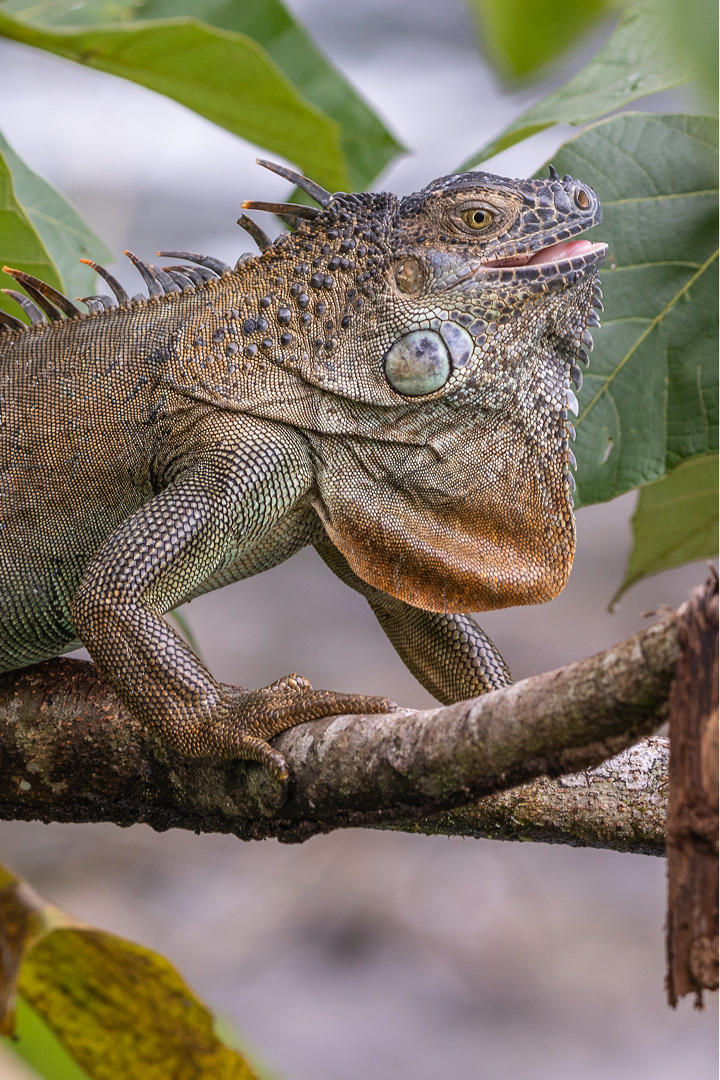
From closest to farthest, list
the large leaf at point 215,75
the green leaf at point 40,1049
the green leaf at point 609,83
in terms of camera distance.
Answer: the green leaf at point 40,1049
the green leaf at point 609,83
the large leaf at point 215,75

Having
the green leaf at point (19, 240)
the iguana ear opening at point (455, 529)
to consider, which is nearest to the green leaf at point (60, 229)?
the green leaf at point (19, 240)

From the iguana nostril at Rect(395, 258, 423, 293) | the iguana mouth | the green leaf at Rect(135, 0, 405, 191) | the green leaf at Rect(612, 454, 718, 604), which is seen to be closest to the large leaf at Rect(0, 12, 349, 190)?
the green leaf at Rect(135, 0, 405, 191)

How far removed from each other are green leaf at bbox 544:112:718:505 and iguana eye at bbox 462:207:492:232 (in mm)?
296

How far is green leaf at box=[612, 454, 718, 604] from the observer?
2.64m

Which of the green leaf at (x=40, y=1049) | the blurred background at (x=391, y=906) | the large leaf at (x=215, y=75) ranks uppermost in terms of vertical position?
the large leaf at (x=215, y=75)

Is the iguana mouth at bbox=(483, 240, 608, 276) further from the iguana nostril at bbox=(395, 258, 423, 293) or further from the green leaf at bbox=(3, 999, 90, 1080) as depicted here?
the green leaf at bbox=(3, 999, 90, 1080)

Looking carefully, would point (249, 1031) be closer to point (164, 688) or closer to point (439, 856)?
point (439, 856)

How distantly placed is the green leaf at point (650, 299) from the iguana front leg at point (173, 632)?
839mm

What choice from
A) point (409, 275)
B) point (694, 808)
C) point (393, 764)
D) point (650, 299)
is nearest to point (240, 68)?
point (409, 275)

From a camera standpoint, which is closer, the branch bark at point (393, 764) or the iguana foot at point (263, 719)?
the branch bark at point (393, 764)

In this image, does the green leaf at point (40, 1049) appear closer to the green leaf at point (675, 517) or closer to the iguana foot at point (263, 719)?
the iguana foot at point (263, 719)

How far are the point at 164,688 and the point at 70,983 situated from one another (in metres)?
0.70

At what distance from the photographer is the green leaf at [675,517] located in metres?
2.64

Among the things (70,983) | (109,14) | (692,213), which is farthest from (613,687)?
(109,14)
